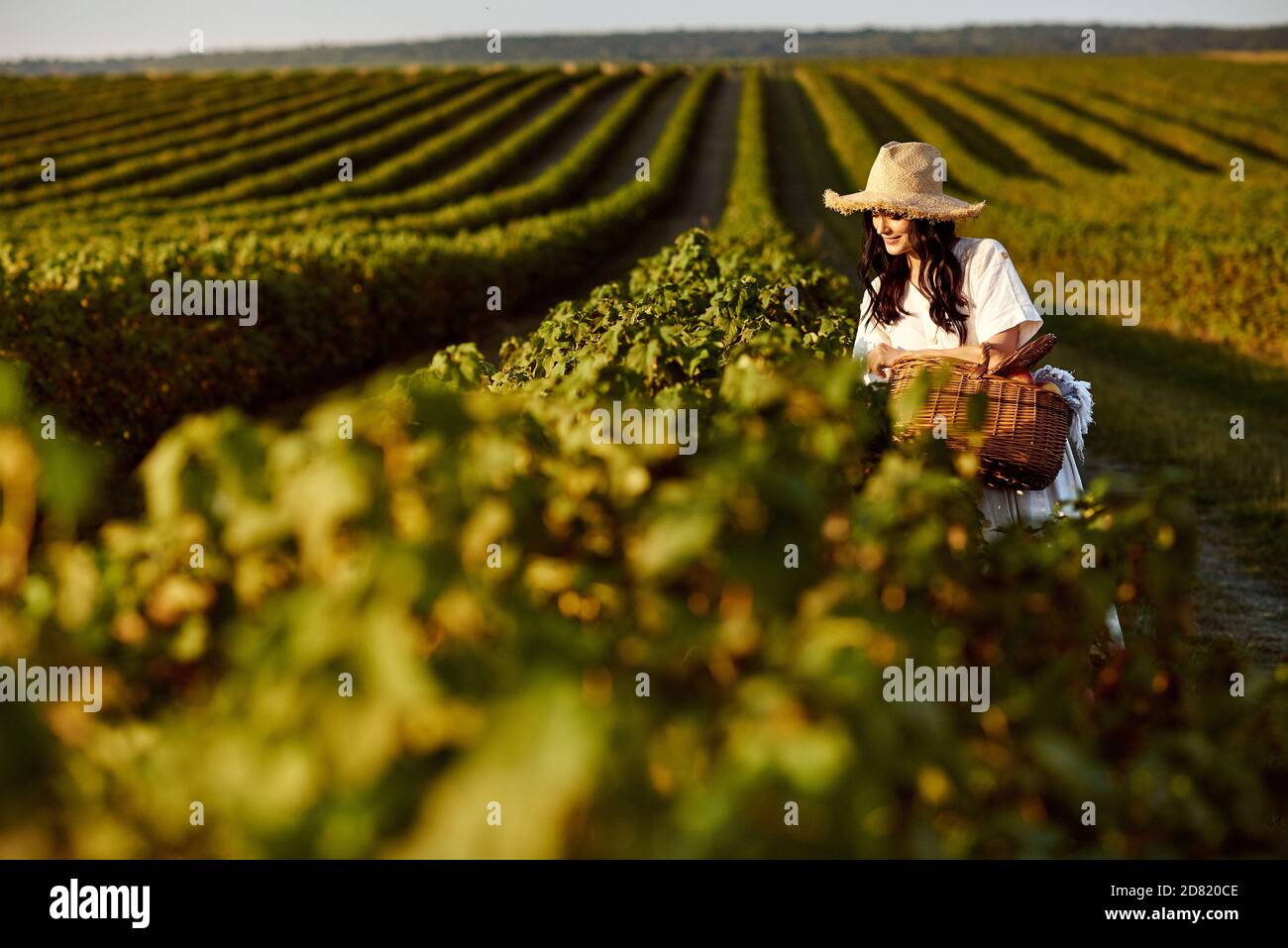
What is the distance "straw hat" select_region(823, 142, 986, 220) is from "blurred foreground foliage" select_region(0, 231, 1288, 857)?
1.73 meters

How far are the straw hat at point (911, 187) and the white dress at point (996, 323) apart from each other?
15 centimetres

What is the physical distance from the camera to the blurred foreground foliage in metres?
0.97

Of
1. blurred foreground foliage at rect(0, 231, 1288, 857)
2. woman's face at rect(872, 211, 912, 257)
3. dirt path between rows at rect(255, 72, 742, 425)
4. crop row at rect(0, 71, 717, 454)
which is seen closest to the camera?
blurred foreground foliage at rect(0, 231, 1288, 857)

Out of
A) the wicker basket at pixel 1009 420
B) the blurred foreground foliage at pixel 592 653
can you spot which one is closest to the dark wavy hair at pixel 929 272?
the wicker basket at pixel 1009 420

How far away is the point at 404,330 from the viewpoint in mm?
13805

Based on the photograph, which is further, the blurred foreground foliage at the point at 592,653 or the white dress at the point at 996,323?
the white dress at the point at 996,323

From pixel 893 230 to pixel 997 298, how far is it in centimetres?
44

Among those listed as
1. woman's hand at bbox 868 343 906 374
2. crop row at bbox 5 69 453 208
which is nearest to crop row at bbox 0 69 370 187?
crop row at bbox 5 69 453 208

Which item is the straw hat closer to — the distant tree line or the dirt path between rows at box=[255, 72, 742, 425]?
the dirt path between rows at box=[255, 72, 742, 425]

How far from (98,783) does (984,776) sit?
112cm

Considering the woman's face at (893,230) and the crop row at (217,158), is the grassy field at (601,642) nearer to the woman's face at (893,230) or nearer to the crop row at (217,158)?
the woman's face at (893,230)

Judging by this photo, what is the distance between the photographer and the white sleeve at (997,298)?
3.44 metres

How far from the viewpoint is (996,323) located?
3.48 metres
